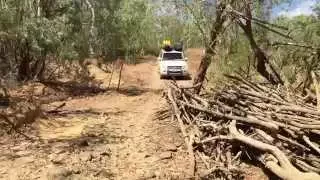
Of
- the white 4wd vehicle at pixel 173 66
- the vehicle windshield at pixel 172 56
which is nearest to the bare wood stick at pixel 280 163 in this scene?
the white 4wd vehicle at pixel 173 66

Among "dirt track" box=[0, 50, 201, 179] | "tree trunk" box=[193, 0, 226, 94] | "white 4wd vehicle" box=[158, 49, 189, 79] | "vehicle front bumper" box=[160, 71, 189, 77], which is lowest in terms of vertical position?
"vehicle front bumper" box=[160, 71, 189, 77]

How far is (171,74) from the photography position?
32.9m

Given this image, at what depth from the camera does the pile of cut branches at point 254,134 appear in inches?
330

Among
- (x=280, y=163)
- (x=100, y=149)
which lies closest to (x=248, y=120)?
(x=280, y=163)

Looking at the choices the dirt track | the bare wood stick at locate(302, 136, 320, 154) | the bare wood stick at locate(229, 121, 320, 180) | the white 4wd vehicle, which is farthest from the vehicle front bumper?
the bare wood stick at locate(302, 136, 320, 154)

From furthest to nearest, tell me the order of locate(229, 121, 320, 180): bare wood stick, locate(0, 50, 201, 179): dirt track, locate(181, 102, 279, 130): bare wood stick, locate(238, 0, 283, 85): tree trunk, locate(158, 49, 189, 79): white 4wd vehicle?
1. locate(158, 49, 189, 79): white 4wd vehicle
2. locate(238, 0, 283, 85): tree trunk
3. locate(0, 50, 201, 179): dirt track
4. locate(181, 102, 279, 130): bare wood stick
5. locate(229, 121, 320, 180): bare wood stick

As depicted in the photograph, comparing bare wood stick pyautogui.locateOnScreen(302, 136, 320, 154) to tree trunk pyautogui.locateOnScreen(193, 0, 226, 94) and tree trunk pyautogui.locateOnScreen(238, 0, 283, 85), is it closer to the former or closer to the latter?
tree trunk pyautogui.locateOnScreen(238, 0, 283, 85)

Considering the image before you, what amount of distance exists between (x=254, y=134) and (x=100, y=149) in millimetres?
3130

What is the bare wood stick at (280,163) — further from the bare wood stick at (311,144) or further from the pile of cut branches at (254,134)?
the bare wood stick at (311,144)

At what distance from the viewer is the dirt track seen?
9.63 meters

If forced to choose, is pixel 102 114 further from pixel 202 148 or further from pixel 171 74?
pixel 171 74

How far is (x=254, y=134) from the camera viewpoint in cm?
970

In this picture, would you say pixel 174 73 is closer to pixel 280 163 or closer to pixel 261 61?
pixel 261 61

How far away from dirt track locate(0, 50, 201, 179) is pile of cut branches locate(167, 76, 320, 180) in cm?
48
